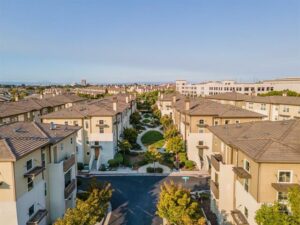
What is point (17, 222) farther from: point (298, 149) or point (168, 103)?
point (168, 103)

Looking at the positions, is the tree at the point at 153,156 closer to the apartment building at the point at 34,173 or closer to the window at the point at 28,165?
the apartment building at the point at 34,173

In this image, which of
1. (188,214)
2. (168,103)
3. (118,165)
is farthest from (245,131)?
(168,103)

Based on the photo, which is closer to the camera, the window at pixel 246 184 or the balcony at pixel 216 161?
the window at pixel 246 184

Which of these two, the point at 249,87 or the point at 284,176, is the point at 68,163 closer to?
the point at 284,176

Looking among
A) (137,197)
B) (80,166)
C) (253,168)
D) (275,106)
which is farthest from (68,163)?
(275,106)

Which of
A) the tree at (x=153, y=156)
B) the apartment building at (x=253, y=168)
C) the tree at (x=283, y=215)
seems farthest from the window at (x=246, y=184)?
the tree at (x=153, y=156)

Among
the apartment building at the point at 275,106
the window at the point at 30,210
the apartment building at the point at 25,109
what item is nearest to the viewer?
the window at the point at 30,210

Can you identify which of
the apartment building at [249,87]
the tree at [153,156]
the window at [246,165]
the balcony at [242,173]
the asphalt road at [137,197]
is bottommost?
the asphalt road at [137,197]

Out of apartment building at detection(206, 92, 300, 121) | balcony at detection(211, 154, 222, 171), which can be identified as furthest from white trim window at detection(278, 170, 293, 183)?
apartment building at detection(206, 92, 300, 121)
